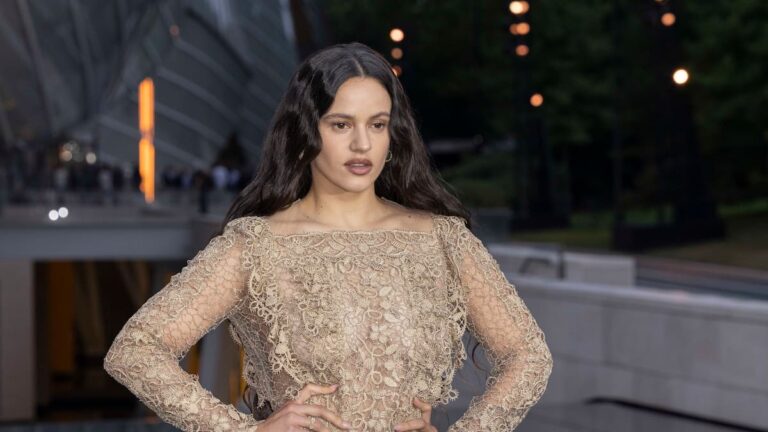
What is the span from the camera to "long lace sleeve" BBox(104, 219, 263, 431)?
3254mm

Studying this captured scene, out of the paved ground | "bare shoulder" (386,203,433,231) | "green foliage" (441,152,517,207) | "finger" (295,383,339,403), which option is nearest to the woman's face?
"bare shoulder" (386,203,433,231)

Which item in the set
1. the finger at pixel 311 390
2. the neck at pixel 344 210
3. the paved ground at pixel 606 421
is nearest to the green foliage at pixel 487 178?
the paved ground at pixel 606 421

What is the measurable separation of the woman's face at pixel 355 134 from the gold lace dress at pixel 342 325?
15 cm

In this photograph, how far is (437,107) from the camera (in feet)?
203

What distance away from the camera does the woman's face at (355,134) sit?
334 cm

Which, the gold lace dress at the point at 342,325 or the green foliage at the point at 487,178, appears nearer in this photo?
the gold lace dress at the point at 342,325

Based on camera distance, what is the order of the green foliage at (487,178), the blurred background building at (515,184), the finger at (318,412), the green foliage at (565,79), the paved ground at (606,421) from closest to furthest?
the finger at (318,412), the paved ground at (606,421), the blurred background building at (515,184), the green foliage at (565,79), the green foliage at (487,178)

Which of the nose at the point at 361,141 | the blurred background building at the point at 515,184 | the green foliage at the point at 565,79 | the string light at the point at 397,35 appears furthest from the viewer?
the green foliage at the point at 565,79

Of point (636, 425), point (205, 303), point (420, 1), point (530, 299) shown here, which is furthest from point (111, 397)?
point (205, 303)

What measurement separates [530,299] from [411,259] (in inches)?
456

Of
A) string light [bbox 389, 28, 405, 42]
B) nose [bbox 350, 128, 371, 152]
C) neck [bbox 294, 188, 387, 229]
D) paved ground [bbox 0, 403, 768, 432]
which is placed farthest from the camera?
string light [bbox 389, 28, 405, 42]

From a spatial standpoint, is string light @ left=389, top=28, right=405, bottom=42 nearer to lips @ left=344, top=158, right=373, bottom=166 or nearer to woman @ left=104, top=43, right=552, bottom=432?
woman @ left=104, top=43, right=552, bottom=432

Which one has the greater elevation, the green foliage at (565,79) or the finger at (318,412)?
the green foliage at (565,79)

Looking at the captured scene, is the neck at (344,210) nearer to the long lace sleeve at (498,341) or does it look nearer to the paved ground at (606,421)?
the long lace sleeve at (498,341)
